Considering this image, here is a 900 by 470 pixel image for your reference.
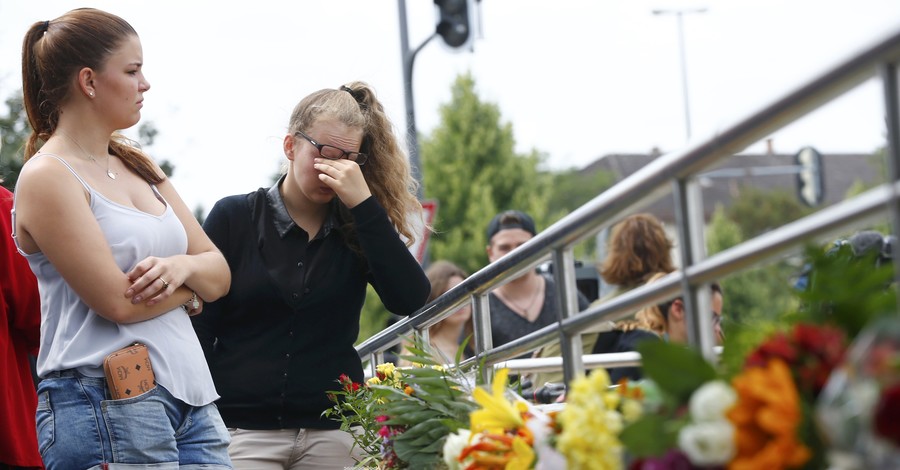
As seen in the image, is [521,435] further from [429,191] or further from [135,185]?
[429,191]

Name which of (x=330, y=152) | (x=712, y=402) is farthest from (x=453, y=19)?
(x=712, y=402)

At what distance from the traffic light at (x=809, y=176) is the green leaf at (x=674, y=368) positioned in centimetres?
1975

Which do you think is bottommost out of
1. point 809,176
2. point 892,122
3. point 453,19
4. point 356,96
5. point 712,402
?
point 809,176

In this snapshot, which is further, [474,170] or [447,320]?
[474,170]

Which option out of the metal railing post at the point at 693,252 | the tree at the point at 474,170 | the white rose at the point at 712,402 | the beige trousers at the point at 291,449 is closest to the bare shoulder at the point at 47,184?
the beige trousers at the point at 291,449

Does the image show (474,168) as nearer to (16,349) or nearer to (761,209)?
(16,349)

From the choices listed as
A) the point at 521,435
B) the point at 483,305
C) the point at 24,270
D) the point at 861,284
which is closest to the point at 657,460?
the point at 861,284

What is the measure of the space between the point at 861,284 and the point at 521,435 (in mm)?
840

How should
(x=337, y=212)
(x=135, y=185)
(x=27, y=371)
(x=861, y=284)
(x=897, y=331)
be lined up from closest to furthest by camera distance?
1. (x=897, y=331)
2. (x=861, y=284)
3. (x=135, y=185)
4. (x=27, y=371)
5. (x=337, y=212)

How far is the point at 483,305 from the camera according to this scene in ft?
11.2

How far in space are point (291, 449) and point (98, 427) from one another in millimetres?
863

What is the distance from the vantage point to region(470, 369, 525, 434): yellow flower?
2217mm

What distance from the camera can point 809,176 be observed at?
23.8 meters

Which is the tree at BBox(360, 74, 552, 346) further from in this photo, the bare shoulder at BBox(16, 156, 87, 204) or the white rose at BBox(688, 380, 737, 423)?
the white rose at BBox(688, 380, 737, 423)
